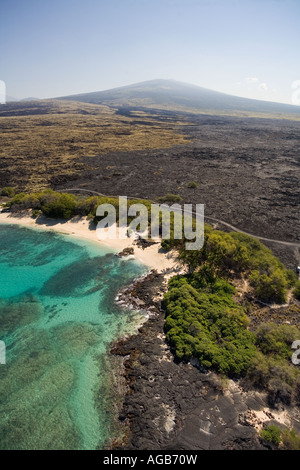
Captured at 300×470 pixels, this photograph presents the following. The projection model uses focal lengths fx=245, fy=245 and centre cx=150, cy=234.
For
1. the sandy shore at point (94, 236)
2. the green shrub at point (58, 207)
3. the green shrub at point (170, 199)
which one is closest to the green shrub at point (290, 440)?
the sandy shore at point (94, 236)

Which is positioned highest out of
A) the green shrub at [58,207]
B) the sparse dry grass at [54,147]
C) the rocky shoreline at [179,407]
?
the sparse dry grass at [54,147]

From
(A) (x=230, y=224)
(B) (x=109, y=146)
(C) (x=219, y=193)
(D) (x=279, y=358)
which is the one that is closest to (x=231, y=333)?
(D) (x=279, y=358)

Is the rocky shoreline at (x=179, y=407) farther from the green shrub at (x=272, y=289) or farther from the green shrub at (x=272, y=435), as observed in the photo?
the green shrub at (x=272, y=289)

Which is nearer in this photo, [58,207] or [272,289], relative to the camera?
[272,289]

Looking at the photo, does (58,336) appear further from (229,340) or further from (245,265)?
(245,265)

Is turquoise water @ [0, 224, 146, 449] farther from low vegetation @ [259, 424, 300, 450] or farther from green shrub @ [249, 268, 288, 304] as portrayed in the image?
green shrub @ [249, 268, 288, 304]

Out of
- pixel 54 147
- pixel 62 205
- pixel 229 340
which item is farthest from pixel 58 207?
pixel 54 147
